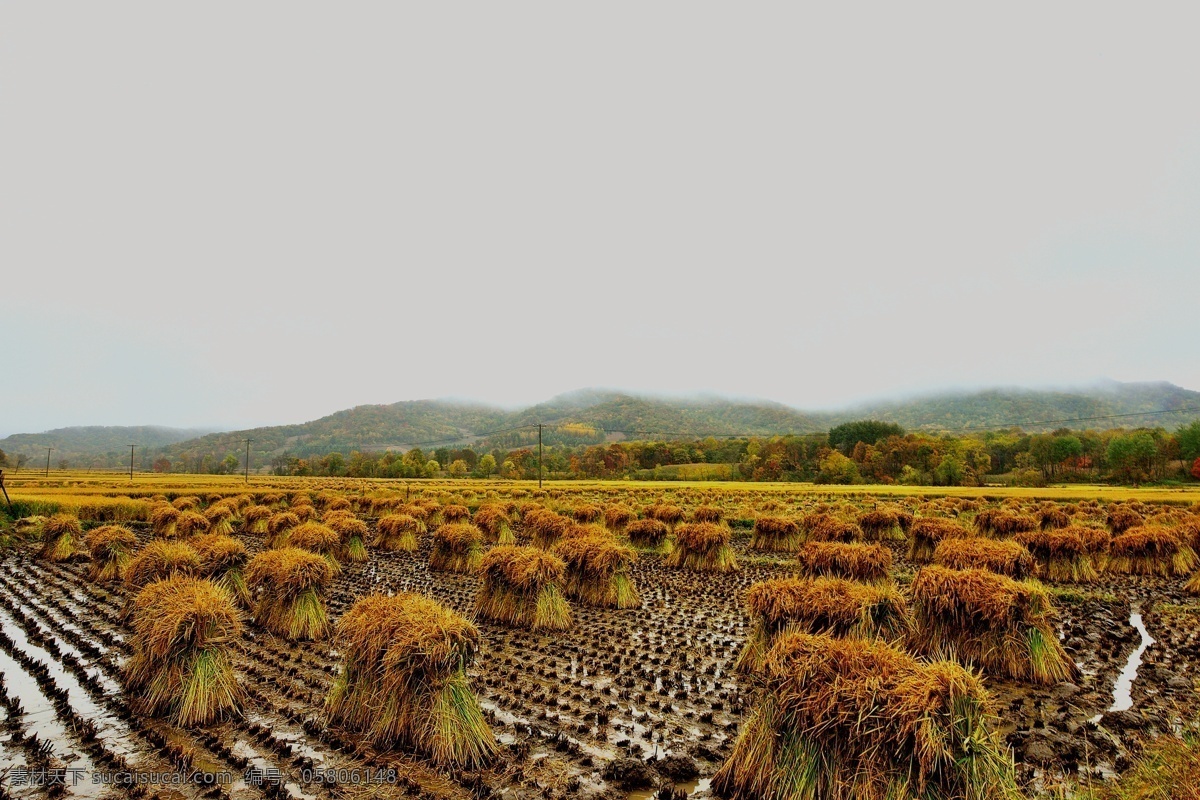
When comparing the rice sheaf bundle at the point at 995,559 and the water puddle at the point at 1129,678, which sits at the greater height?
the rice sheaf bundle at the point at 995,559

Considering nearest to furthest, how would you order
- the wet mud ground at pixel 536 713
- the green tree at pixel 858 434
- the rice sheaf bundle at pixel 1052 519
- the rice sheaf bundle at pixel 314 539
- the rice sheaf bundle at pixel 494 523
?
the wet mud ground at pixel 536 713 → the rice sheaf bundle at pixel 314 539 → the rice sheaf bundle at pixel 494 523 → the rice sheaf bundle at pixel 1052 519 → the green tree at pixel 858 434

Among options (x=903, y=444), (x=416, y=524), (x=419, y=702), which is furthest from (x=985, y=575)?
(x=903, y=444)

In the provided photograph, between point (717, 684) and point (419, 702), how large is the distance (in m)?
4.57

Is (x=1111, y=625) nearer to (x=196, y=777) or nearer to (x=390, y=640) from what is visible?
(x=390, y=640)

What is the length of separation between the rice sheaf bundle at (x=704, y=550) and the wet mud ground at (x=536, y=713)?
5718 millimetres

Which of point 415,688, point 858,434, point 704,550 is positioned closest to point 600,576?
point 704,550

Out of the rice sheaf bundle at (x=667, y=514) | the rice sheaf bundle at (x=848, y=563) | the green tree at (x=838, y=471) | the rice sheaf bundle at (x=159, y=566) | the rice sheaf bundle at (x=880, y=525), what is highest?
the rice sheaf bundle at (x=159, y=566)

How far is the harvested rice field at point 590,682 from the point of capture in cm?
511

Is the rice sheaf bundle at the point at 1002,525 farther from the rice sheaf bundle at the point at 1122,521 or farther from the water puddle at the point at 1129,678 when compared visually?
the water puddle at the point at 1129,678

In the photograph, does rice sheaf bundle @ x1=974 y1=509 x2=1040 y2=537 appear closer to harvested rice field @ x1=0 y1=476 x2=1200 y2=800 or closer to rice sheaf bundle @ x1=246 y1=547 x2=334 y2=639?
harvested rice field @ x1=0 y1=476 x2=1200 y2=800

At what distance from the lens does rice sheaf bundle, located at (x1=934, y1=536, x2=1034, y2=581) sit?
40.4 feet

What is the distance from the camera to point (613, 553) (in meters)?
14.0

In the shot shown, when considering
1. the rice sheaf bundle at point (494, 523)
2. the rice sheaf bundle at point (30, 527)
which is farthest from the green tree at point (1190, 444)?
the rice sheaf bundle at point (30, 527)

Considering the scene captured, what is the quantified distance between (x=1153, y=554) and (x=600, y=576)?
62.2 feet
